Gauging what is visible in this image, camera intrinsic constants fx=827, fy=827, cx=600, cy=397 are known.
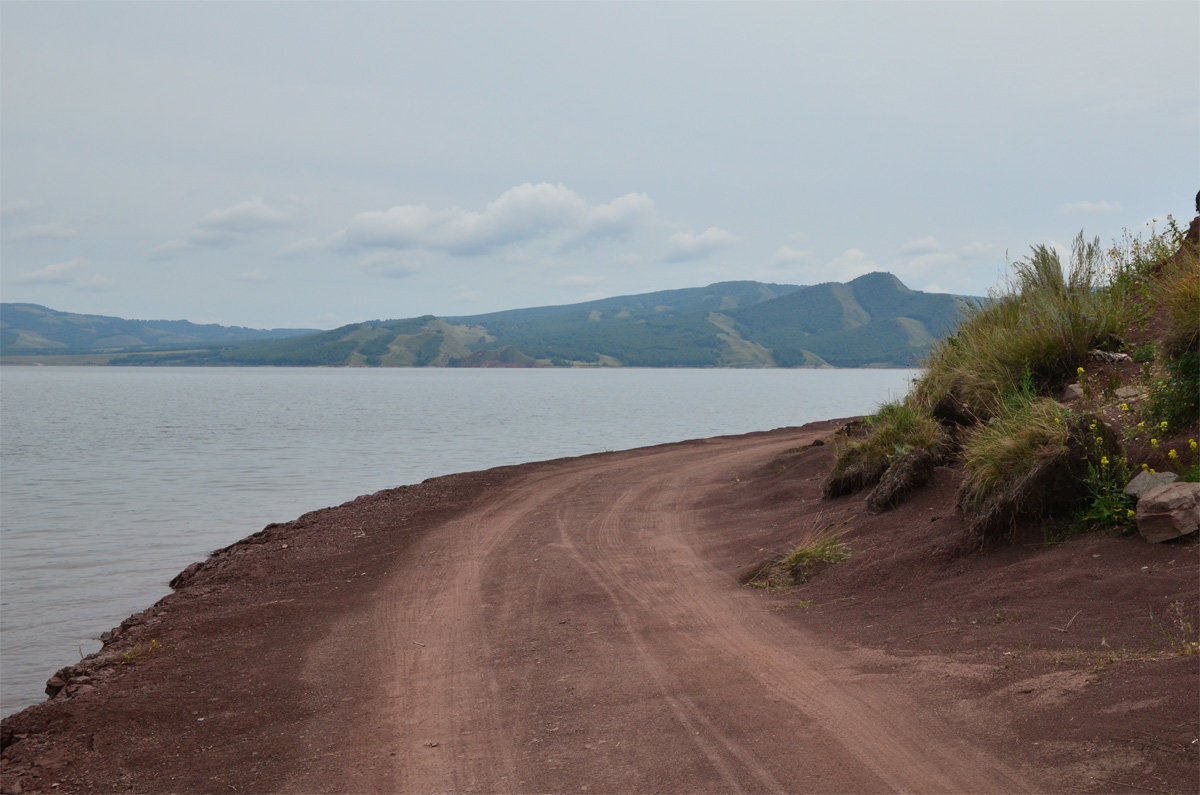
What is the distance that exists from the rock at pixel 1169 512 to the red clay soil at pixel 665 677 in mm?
191

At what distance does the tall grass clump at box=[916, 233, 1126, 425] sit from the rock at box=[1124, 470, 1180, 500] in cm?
311

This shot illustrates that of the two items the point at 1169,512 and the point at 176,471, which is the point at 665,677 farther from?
the point at 176,471

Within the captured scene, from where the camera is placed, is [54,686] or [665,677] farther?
[54,686]

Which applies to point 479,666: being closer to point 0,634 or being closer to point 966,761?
point 966,761

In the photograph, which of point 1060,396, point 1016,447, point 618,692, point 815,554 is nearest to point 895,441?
point 1060,396

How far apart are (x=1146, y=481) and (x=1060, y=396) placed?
11.1 ft

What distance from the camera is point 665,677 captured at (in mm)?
7086

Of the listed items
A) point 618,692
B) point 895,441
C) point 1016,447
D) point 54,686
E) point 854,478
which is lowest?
point 54,686

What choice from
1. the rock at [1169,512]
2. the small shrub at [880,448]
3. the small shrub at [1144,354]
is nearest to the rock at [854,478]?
the small shrub at [880,448]

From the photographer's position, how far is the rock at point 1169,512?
23.4 ft

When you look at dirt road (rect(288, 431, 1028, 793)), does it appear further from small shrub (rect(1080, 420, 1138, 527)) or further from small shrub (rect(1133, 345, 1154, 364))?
small shrub (rect(1133, 345, 1154, 364))

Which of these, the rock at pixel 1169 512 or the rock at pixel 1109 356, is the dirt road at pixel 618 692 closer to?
the rock at pixel 1169 512

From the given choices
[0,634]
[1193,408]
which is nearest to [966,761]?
[1193,408]

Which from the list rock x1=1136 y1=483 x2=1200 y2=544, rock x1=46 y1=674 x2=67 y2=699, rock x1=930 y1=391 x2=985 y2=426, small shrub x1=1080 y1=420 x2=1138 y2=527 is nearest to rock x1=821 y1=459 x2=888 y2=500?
rock x1=930 y1=391 x2=985 y2=426
